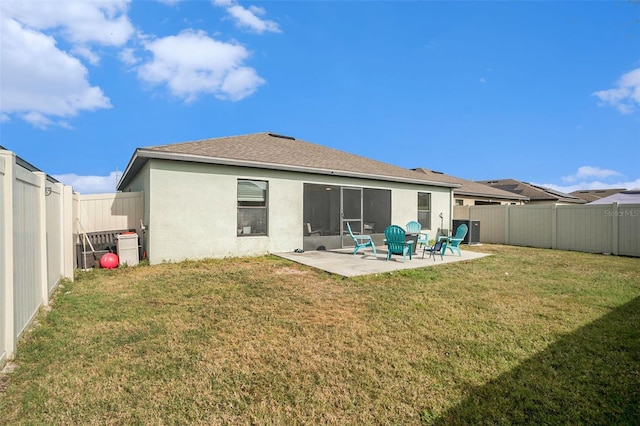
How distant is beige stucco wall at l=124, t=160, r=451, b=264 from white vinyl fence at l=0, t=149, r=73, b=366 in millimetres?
2463

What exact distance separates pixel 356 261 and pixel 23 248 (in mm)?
6700

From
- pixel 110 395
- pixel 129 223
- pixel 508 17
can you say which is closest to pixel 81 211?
pixel 129 223

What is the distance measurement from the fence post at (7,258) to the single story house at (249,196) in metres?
4.95

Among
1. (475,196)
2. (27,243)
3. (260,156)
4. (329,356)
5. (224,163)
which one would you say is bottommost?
(329,356)

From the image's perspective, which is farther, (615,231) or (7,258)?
(615,231)

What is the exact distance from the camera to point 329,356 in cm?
302

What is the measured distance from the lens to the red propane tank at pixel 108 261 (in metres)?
7.41

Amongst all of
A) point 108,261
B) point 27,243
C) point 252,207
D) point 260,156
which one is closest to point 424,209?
point 260,156

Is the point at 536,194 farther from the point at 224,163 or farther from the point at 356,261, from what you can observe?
the point at 224,163

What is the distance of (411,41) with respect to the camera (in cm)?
1117

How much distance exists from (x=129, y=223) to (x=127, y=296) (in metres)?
4.86

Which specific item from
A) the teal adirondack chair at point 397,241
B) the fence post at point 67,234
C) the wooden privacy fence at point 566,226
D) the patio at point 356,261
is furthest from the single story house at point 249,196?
the wooden privacy fence at point 566,226

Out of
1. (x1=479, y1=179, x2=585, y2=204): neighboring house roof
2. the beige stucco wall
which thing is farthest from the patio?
(x1=479, y1=179, x2=585, y2=204): neighboring house roof

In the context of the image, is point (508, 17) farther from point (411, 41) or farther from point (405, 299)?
point (405, 299)
